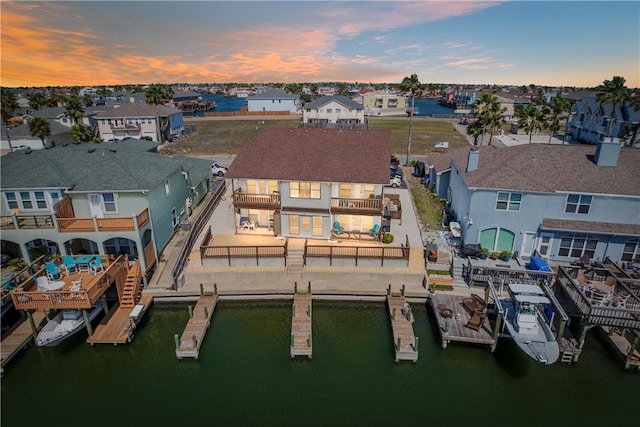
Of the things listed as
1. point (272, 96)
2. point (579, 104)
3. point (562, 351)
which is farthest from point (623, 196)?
point (272, 96)

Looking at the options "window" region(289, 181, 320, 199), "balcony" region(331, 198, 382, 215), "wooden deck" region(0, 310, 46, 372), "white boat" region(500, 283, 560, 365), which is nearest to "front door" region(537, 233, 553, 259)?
"white boat" region(500, 283, 560, 365)

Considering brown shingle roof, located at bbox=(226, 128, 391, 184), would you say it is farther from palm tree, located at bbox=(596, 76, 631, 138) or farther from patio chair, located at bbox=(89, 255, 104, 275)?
palm tree, located at bbox=(596, 76, 631, 138)

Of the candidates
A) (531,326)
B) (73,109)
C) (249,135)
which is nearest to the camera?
(531,326)

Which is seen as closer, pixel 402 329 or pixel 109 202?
pixel 402 329

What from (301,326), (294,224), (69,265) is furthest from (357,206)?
(69,265)

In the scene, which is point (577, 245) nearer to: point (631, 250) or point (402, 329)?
point (631, 250)
